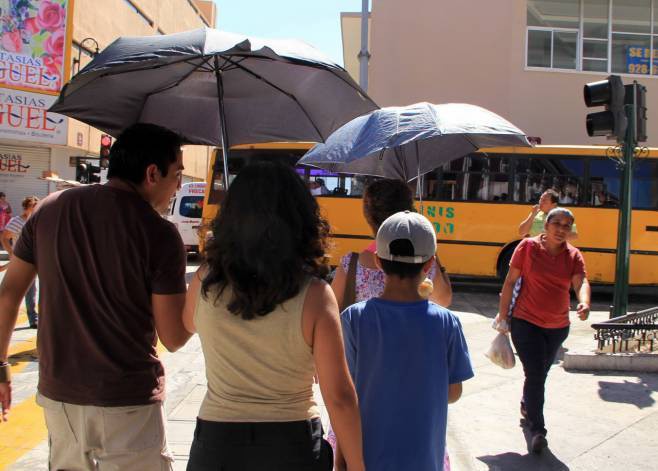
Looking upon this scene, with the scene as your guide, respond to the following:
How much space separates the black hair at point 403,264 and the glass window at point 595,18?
1909 cm

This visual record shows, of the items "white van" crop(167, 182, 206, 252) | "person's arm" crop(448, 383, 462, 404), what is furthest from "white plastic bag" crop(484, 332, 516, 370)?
"white van" crop(167, 182, 206, 252)

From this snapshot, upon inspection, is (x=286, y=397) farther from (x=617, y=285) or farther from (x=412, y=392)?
(x=617, y=285)

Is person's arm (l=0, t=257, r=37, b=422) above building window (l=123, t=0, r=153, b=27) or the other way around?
Answer: the other way around

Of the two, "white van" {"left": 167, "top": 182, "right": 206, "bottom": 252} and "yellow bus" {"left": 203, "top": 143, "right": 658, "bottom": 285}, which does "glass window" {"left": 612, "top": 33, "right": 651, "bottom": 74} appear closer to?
"yellow bus" {"left": 203, "top": 143, "right": 658, "bottom": 285}

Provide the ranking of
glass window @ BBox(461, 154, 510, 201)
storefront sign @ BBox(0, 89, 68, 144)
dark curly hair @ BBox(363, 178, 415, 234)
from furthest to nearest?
storefront sign @ BBox(0, 89, 68, 144) < glass window @ BBox(461, 154, 510, 201) < dark curly hair @ BBox(363, 178, 415, 234)

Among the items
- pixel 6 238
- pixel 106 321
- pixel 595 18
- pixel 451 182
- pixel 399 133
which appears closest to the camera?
pixel 106 321

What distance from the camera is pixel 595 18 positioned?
18.9 m

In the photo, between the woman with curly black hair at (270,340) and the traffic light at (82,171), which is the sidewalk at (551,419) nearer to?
the woman with curly black hair at (270,340)

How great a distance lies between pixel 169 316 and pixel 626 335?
614 cm

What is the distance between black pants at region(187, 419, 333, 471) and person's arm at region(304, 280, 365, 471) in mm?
100

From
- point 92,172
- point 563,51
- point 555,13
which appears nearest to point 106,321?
point 92,172

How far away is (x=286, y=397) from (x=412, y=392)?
54cm

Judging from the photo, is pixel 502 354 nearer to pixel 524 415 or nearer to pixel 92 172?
pixel 524 415

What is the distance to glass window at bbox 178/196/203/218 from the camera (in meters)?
18.5
